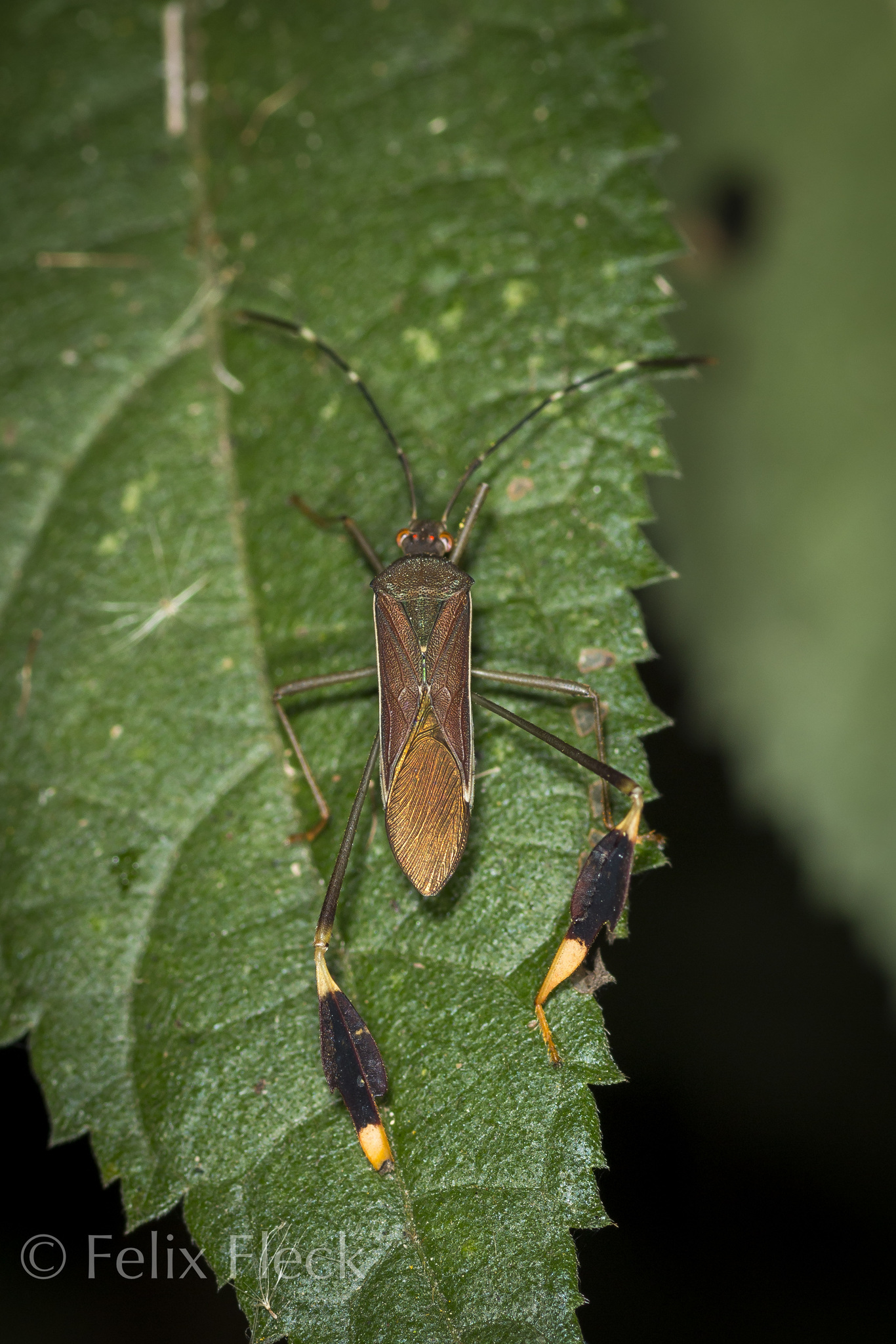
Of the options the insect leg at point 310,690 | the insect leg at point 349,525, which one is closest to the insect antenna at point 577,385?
the insect leg at point 349,525

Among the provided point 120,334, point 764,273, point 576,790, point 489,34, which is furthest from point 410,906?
point 489,34

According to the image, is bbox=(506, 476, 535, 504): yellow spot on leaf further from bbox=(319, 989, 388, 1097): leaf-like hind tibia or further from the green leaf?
bbox=(319, 989, 388, 1097): leaf-like hind tibia

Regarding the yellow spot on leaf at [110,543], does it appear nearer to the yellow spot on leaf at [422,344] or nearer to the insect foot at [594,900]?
the yellow spot on leaf at [422,344]

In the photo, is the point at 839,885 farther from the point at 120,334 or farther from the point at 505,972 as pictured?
the point at 120,334

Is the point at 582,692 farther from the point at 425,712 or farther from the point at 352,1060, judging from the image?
the point at 352,1060

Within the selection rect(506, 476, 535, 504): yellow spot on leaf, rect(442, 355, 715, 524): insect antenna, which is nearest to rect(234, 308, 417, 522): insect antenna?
rect(442, 355, 715, 524): insect antenna

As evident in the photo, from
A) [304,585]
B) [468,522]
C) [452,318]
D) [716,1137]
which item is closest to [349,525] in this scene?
[304,585]
